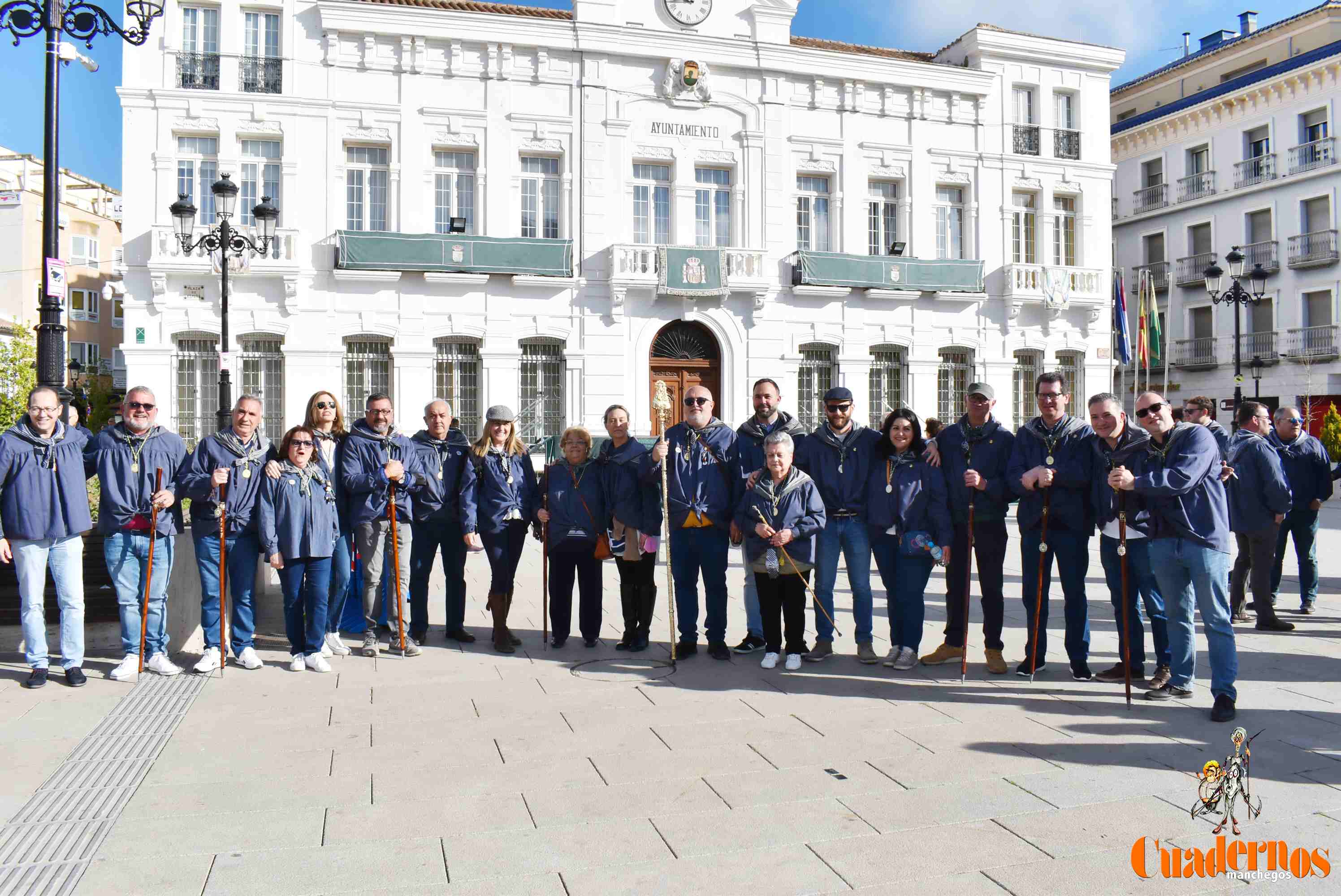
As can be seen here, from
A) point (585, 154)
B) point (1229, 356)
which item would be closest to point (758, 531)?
point (585, 154)

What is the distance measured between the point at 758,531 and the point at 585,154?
17.5m

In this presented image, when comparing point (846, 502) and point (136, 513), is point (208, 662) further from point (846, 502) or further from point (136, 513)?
point (846, 502)

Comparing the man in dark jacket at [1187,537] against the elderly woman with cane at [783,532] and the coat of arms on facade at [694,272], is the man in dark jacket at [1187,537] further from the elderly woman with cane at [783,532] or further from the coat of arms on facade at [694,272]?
the coat of arms on facade at [694,272]

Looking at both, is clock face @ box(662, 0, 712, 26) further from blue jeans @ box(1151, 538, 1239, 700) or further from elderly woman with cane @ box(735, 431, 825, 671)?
blue jeans @ box(1151, 538, 1239, 700)

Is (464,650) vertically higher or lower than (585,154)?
lower

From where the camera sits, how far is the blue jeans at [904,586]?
7203mm

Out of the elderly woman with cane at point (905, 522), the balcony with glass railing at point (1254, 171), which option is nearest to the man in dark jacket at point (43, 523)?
the elderly woman with cane at point (905, 522)

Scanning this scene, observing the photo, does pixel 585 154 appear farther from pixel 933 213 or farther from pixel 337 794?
pixel 337 794

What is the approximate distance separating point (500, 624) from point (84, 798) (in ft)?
11.6

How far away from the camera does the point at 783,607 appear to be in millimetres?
7531

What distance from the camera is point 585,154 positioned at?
22938 millimetres

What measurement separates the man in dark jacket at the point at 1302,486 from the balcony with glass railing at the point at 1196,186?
29058mm

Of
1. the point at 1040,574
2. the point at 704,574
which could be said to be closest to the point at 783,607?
the point at 704,574

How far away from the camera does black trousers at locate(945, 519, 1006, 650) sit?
713cm
